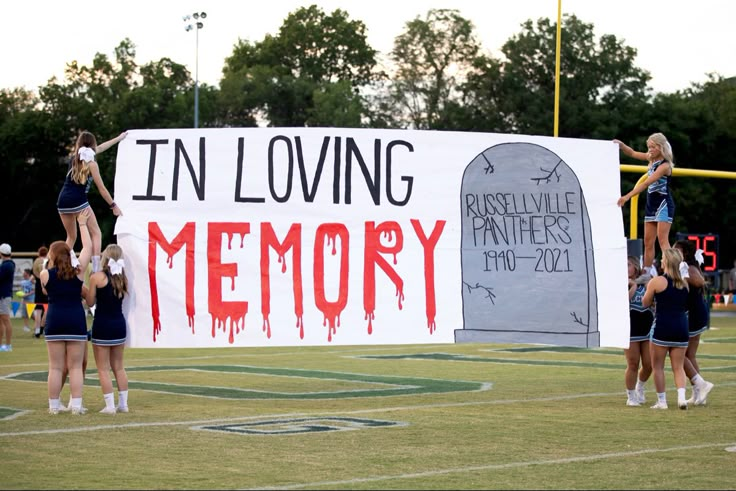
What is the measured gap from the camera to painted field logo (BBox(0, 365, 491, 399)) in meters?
15.0

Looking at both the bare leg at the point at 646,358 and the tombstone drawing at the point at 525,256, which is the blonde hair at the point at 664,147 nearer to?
the tombstone drawing at the point at 525,256

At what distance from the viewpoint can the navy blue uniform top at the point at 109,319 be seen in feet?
39.8

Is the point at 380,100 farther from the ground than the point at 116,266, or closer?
farther from the ground

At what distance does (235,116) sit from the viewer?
76.3m

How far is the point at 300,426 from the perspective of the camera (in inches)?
453

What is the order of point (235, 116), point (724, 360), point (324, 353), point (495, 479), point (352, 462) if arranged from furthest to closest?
point (235, 116) < point (324, 353) < point (724, 360) < point (352, 462) < point (495, 479)

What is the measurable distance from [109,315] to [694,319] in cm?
632

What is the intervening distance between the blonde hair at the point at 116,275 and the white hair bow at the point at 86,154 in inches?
34.6

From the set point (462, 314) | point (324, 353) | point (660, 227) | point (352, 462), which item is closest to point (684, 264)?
point (660, 227)

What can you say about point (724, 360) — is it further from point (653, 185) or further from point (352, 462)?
point (352, 462)

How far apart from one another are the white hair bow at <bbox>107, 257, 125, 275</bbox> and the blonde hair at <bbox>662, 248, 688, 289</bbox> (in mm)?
5560

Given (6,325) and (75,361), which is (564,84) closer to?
(6,325)

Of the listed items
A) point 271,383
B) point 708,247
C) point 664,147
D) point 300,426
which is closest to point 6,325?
point 271,383

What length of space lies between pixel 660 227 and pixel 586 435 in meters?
2.54
